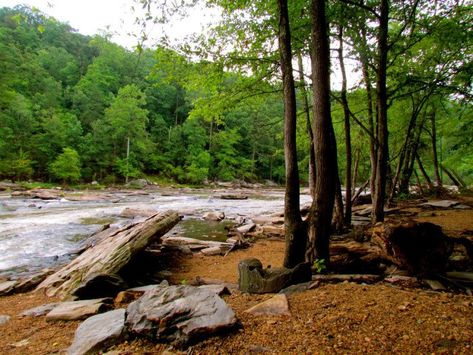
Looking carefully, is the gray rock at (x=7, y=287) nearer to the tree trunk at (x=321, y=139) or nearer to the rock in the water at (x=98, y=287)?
the rock in the water at (x=98, y=287)

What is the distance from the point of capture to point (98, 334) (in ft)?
8.31

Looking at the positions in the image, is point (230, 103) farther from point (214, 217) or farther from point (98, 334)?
point (214, 217)

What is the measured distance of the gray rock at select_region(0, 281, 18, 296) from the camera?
189 inches

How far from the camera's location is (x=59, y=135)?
3316 centimetres

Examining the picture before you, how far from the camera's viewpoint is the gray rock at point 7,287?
4.79 metres

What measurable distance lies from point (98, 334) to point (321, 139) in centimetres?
370

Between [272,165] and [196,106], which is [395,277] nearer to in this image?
[196,106]

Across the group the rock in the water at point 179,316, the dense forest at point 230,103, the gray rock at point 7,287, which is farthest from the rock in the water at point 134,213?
the rock in the water at point 179,316

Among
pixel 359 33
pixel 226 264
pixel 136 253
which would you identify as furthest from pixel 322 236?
pixel 359 33

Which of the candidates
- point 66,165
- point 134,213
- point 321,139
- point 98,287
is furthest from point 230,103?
point 66,165

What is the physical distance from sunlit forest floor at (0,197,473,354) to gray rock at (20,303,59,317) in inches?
5.3

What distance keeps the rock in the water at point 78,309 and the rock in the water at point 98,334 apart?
58cm

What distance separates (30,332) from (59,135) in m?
36.4

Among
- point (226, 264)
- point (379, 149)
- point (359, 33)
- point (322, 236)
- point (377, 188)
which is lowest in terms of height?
point (226, 264)
